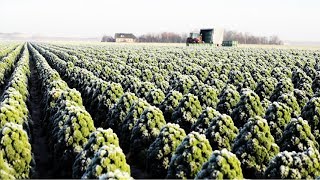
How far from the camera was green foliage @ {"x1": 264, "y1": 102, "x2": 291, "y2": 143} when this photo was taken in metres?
14.3

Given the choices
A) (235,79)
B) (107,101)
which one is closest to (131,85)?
(107,101)

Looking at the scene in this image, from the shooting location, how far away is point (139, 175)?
529 inches

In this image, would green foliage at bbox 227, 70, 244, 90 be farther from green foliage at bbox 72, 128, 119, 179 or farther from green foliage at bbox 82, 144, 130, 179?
green foliage at bbox 82, 144, 130, 179

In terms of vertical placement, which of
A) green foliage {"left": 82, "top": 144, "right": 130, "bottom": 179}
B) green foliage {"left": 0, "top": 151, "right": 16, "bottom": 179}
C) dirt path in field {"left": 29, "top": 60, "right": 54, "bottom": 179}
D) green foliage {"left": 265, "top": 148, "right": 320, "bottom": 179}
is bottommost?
dirt path in field {"left": 29, "top": 60, "right": 54, "bottom": 179}

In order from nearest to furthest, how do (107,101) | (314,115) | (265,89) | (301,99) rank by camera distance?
(314,115), (301,99), (107,101), (265,89)

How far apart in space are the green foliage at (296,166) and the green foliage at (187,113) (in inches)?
250

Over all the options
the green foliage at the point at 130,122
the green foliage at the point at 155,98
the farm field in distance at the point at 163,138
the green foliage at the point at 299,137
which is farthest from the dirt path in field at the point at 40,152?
the green foliage at the point at 299,137

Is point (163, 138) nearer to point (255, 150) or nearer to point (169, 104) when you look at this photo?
point (255, 150)

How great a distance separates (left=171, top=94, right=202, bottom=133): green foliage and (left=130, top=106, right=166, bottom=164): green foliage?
7.57ft

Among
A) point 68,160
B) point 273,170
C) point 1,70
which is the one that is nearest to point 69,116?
point 68,160

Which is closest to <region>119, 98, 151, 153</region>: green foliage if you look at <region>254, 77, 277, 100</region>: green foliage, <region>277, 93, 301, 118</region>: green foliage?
<region>277, 93, 301, 118</region>: green foliage

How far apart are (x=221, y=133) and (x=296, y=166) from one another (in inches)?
137

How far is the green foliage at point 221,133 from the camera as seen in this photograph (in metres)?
12.8

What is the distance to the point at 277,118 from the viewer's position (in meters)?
14.5
